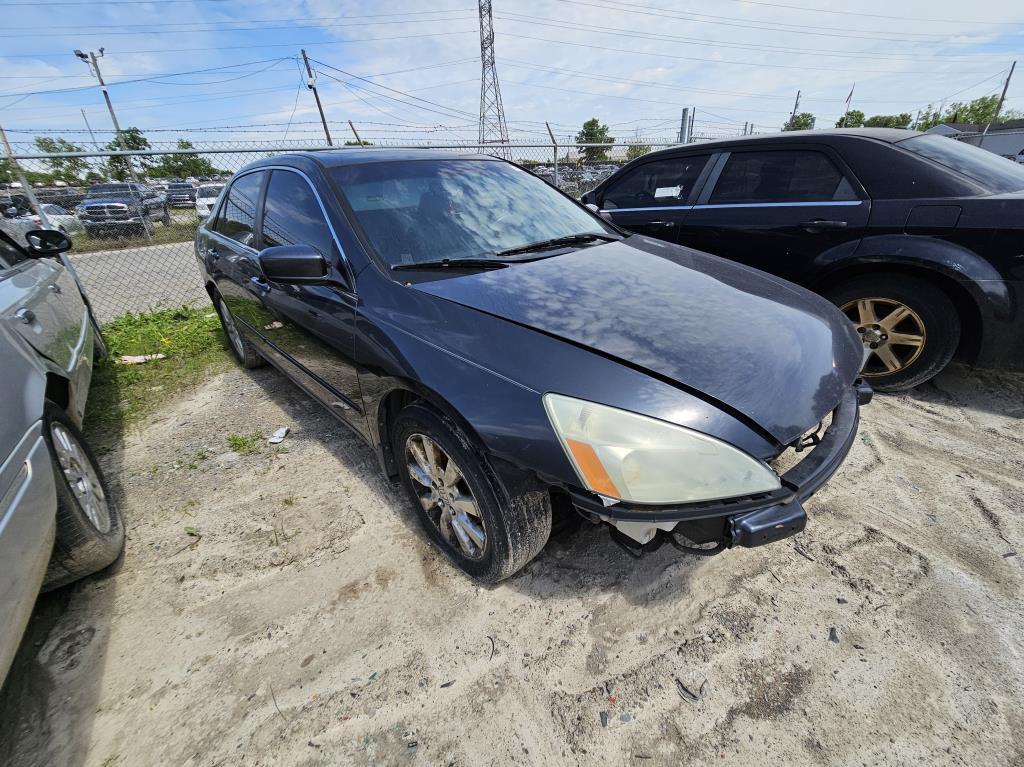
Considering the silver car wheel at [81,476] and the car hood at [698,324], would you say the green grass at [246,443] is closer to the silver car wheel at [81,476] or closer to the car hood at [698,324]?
the silver car wheel at [81,476]

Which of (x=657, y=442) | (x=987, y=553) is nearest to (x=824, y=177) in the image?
(x=987, y=553)

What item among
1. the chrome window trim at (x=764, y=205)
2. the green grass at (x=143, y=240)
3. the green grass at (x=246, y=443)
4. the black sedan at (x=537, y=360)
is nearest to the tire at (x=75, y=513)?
the green grass at (x=246, y=443)

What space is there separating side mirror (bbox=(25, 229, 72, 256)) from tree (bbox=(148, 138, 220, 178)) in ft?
14.5

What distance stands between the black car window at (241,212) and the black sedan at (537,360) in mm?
319

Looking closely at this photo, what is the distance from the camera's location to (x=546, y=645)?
168cm

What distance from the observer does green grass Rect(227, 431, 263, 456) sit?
116 inches

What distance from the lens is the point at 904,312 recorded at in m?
2.98

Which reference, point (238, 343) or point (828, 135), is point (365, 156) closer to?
point (238, 343)

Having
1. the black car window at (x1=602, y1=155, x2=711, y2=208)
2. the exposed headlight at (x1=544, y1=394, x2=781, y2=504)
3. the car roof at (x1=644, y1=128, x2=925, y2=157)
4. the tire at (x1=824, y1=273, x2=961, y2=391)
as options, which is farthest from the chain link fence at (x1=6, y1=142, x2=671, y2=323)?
the exposed headlight at (x1=544, y1=394, x2=781, y2=504)

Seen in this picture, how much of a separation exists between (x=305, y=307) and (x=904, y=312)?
354cm

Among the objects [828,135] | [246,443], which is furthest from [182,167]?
[828,135]

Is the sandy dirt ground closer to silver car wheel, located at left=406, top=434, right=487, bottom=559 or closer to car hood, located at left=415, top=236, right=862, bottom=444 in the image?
silver car wheel, located at left=406, top=434, right=487, bottom=559

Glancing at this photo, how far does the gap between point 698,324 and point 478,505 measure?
3.30 ft

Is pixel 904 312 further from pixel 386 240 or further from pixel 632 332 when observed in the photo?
pixel 386 240
